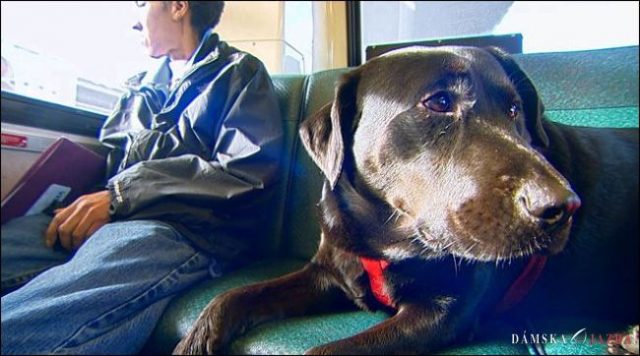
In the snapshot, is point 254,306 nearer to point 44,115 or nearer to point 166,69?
point 166,69

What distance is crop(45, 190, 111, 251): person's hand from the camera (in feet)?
2.62

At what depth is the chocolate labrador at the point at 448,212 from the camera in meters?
0.49

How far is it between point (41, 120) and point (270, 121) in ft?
2.15

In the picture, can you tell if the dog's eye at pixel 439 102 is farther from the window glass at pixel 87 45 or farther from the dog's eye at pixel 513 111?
the window glass at pixel 87 45

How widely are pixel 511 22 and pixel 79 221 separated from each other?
1190mm

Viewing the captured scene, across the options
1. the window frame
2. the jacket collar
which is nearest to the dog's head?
the jacket collar

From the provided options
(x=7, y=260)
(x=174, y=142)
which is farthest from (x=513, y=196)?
(x=7, y=260)

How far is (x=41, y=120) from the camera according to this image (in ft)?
3.43

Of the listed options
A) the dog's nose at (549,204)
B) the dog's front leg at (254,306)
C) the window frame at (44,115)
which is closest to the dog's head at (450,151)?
the dog's nose at (549,204)

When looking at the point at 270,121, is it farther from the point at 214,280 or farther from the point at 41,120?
the point at 41,120

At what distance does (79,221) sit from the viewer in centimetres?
80

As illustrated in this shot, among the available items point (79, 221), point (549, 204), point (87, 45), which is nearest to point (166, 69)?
point (87, 45)

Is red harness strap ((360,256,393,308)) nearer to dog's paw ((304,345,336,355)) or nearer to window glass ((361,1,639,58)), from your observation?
dog's paw ((304,345,336,355))

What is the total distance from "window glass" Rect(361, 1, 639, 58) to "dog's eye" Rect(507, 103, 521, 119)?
0.89ft
